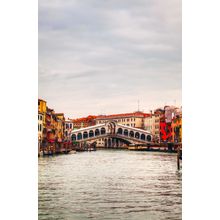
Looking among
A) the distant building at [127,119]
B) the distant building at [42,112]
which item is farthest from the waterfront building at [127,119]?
the distant building at [42,112]

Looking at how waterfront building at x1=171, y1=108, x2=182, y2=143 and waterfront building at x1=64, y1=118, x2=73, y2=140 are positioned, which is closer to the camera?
waterfront building at x1=171, y1=108, x2=182, y2=143

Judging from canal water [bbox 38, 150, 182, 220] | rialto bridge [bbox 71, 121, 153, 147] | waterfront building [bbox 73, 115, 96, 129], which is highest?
waterfront building [bbox 73, 115, 96, 129]

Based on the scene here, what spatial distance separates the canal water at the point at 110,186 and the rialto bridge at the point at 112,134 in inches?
4.5

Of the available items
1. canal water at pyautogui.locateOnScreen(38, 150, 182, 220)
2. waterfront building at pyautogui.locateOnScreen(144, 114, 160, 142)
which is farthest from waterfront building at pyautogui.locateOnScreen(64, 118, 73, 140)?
waterfront building at pyautogui.locateOnScreen(144, 114, 160, 142)

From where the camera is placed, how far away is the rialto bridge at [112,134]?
4.86 meters

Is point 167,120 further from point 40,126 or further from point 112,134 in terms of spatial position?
point 40,126

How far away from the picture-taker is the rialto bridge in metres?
4.86

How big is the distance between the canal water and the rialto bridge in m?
0.11

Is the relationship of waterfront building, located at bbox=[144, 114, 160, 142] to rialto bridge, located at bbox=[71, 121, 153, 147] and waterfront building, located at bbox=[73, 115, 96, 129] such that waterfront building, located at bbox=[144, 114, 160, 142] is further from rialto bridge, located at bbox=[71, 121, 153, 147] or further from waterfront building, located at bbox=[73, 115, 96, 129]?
waterfront building, located at bbox=[73, 115, 96, 129]

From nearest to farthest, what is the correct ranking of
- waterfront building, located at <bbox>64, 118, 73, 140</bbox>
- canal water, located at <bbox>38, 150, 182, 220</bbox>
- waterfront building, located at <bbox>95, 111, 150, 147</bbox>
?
1. canal water, located at <bbox>38, 150, 182, 220</bbox>
2. waterfront building, located at <bbox>95, 111, 150, 147</bbox>
3. waterfront building, located at <bbox>64, 118, 73, 140</bbox>
